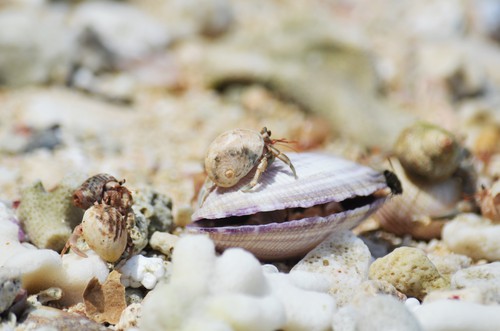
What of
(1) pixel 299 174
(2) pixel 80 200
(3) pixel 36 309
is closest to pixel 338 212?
(1) pixel 299 174

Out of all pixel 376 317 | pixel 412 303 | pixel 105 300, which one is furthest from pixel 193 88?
pixel 376 317

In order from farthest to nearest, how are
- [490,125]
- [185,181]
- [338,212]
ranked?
[490,125], [185,181], [338,212]

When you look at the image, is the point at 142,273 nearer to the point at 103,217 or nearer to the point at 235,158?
the point at 103,217

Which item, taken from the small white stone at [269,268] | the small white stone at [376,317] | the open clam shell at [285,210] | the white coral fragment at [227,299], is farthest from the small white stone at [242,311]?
the open clam shell at [285,210]

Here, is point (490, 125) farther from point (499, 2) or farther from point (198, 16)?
point (499, 2)

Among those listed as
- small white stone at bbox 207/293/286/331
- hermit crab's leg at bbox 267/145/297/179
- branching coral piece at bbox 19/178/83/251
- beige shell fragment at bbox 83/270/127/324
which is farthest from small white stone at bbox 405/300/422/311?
branching coral piece at bbox 19/178/83/251

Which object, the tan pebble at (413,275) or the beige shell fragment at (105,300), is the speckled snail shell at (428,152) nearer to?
the tan pebble at (413,275)
